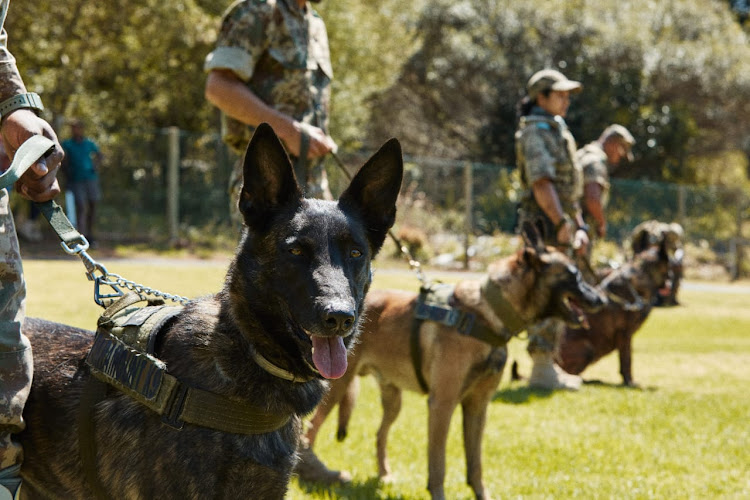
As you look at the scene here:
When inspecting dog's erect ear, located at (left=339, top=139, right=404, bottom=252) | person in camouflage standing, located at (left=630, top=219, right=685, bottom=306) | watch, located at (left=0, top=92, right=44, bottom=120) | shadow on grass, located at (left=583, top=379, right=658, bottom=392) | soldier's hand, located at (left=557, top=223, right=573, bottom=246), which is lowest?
shadow on grass, located at (left=583, top=379, right=658, bottom=392)

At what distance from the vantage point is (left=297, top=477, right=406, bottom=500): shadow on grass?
4223mm

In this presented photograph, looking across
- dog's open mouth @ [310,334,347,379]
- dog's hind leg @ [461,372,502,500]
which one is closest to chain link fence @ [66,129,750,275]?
dog's hind leg @ [461,372,502,500]

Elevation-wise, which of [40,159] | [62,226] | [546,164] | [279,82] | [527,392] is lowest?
[527,392]

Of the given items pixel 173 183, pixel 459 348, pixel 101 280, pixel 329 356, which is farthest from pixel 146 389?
pixel 173 183

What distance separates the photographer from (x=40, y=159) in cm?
249

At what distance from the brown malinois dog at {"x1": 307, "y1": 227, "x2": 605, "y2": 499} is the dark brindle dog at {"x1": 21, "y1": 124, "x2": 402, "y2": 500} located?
1982mm

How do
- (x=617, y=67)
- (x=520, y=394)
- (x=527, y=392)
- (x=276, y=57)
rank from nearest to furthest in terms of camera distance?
1. (x=276, y=57)
2. (x=520, y=394)
3. (x=527, y=392)
4. (x=617, y=67)

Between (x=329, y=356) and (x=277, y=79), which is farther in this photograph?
(x=277, y=79)

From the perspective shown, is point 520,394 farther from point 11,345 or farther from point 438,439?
point 11,345

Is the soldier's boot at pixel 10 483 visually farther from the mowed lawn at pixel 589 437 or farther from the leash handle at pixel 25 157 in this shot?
the mowed lawn at pixel 589 437

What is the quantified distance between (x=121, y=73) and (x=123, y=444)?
19.1 metres

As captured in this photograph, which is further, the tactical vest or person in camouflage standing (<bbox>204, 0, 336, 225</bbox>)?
the tactical vest

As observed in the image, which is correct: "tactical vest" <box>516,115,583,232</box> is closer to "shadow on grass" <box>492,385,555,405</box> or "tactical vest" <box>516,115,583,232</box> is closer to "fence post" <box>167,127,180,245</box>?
"shadow on grass" <box>492,385,555,405</box>

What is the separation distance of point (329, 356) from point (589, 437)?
13.4ft
